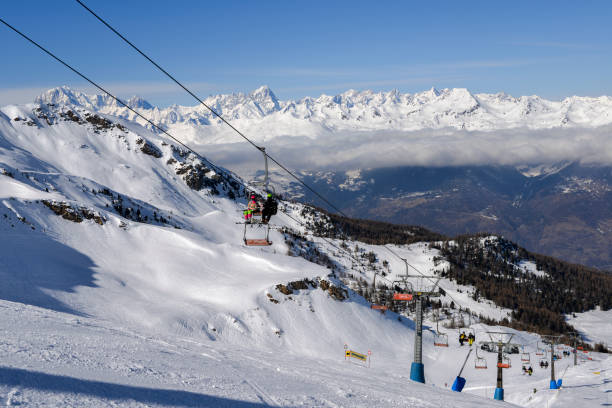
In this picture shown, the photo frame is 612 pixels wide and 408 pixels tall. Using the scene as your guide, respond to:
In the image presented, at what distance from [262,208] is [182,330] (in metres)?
52.9

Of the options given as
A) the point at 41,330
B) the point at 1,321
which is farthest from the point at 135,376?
the point at 1,321

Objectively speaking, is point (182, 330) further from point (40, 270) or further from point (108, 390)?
point (108, 390)

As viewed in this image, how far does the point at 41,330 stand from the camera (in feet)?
81.3

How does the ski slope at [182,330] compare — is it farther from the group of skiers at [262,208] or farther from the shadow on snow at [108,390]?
the group of skiers at [262,208]

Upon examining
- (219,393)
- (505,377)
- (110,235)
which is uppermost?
(110,235)

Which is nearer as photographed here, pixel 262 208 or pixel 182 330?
pixel 262 208

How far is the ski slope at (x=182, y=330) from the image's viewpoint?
57.5 ft

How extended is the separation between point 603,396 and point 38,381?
69176 mm

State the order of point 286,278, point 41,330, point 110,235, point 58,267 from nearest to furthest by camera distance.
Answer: point 41,330, point 58,267, point 286,278, point 110,235

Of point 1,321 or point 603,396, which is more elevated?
point 1,321

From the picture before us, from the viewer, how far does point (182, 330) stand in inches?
3228

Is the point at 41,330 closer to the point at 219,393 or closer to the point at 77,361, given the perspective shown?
the point at 77,361

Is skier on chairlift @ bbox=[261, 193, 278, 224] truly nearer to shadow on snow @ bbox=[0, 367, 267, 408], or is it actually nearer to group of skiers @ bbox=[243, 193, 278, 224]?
group of skiers @ bbox=[243, 193, 278, 224]

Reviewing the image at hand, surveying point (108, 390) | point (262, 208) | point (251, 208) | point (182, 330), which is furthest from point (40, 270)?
point (108, 390)
